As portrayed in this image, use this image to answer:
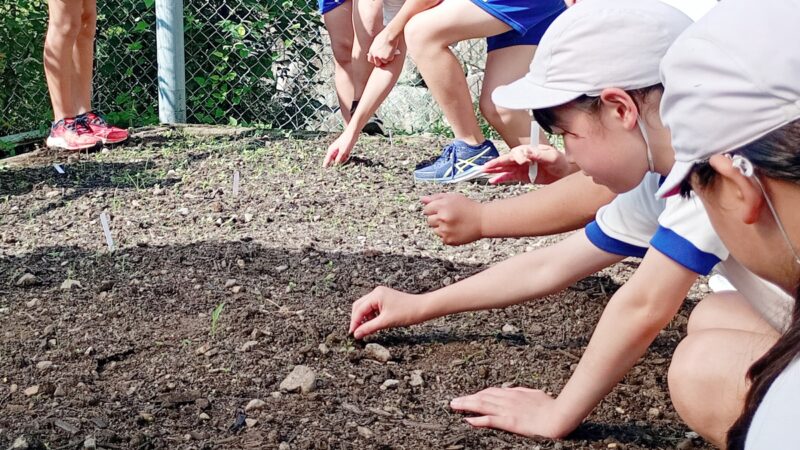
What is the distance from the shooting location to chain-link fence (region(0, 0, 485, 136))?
712 centimetres

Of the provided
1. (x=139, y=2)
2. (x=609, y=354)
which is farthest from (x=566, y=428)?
(x=139, y=2)

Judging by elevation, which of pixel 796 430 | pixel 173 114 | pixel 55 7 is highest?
pixel 796 430

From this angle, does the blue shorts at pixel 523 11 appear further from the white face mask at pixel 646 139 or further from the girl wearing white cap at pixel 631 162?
the white face mask at pixel 646 139

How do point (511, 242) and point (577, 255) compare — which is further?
point (511, 242)

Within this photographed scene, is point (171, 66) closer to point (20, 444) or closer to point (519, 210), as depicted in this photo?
point (519, 210)

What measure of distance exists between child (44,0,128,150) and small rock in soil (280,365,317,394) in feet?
11.0

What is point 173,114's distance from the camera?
21.4 feet

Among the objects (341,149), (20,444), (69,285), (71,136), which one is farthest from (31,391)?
(71,136)

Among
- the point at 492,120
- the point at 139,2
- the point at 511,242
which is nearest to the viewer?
the point at 511,242

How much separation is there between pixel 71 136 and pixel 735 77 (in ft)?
15.9

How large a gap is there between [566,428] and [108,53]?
572 centimetres

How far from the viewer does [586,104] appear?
199 cm

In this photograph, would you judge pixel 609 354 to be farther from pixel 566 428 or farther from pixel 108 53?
pixel 108 53

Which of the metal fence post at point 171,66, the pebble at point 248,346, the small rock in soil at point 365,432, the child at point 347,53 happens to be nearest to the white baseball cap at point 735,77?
the small rock in soil at point 365,432
